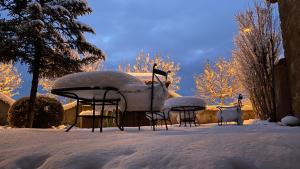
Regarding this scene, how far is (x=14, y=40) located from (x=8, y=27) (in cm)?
41

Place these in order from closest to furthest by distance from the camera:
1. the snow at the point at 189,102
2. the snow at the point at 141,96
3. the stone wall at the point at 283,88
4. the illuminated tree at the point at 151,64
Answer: the snow at the point at 141,96
the snow at the point at 189,102
the stone wall at the point at 283,88
the illuminated tree at the point at 151,64

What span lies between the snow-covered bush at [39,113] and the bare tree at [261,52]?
6.34 meters

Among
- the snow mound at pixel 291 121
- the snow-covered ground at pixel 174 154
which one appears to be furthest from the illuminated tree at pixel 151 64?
the snow-covered ground at pixel 174 154

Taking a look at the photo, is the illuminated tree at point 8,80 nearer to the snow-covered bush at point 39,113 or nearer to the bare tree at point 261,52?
the snow-covered bush at point 39,113

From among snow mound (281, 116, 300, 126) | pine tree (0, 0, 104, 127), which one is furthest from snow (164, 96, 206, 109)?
pine tree (0, 0, 104, 127)

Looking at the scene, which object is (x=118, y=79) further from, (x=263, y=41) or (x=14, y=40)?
(x=263, y=41)

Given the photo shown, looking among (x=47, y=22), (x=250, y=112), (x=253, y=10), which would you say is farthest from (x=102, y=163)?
(x=250, y=112)

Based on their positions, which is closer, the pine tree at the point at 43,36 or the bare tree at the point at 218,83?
the pine tree at the point at 43,36

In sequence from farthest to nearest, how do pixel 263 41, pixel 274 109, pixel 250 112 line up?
pixel 250 112 → pixel 263 41 → pixel 274 109

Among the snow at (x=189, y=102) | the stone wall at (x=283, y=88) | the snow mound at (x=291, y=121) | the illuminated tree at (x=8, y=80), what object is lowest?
the snow mound at (x=291, y=121)

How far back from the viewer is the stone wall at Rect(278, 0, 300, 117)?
647cm

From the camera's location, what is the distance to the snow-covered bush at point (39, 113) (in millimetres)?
10156

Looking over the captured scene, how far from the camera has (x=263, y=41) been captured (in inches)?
387

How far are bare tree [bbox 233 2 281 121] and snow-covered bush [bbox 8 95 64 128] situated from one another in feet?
20.8
